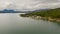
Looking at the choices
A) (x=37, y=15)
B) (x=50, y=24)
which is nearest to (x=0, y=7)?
(x=37, y=15)

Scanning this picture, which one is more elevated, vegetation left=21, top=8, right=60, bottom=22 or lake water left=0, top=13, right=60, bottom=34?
vegetation left=21, top=8, right=60, bottom=22

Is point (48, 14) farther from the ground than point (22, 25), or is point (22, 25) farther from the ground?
point (48, 14)

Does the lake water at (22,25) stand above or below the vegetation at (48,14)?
below

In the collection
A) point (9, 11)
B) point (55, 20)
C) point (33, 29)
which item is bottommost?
point (33, 29)

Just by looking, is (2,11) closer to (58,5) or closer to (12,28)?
(12,28)

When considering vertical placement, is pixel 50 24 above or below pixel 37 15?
below

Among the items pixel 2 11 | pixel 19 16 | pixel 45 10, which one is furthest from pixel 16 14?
Result: pixel 45 10
